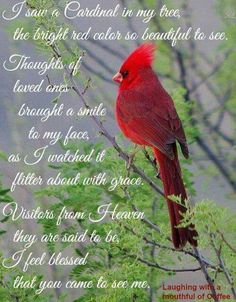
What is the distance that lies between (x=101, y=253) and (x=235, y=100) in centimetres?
143

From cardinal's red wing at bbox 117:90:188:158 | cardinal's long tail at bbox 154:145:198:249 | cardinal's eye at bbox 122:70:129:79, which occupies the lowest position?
cardinal's long tail at bbox 154:145:198:249

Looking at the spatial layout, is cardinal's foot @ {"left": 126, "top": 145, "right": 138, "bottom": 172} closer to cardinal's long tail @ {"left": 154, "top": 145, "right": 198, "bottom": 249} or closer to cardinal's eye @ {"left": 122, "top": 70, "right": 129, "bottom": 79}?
cardinal's long tail @ {"left": 154, "top": 145, "right": 198, "bottom": 249}

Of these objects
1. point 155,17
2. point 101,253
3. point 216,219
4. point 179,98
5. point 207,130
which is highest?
point 155,17

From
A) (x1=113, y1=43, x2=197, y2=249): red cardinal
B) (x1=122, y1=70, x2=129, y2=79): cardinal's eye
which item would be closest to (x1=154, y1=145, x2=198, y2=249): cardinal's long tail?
(x1=113, y1=43, x2=197, y2=249): red cardinal

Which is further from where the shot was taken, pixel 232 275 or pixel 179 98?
pixel 179 98

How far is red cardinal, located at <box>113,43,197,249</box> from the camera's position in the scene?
306 centimetres

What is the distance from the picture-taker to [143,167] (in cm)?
364

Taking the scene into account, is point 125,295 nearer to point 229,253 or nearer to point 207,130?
point 229,253

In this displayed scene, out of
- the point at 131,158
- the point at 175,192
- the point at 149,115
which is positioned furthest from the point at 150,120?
the point at 175,192

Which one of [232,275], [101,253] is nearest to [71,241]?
[101,253]

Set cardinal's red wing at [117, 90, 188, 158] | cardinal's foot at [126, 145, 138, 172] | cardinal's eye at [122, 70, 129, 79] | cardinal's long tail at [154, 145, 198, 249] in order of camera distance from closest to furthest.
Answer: cardinal's long tail at [154, 145, 198, 249] → cardinal's foot at [126, 145, 138, 172] → cardinal's red wing at [117, 90, 188, 158] → cardinal's eye at [122, 70, 129, 79]

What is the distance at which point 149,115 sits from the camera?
133 inches

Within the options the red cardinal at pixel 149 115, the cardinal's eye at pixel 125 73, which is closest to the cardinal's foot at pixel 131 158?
A: the red cardinal at pixel 149 115

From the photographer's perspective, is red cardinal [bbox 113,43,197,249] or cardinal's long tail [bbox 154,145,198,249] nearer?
cardinal's long tail [bbox 154,145,198,249]
